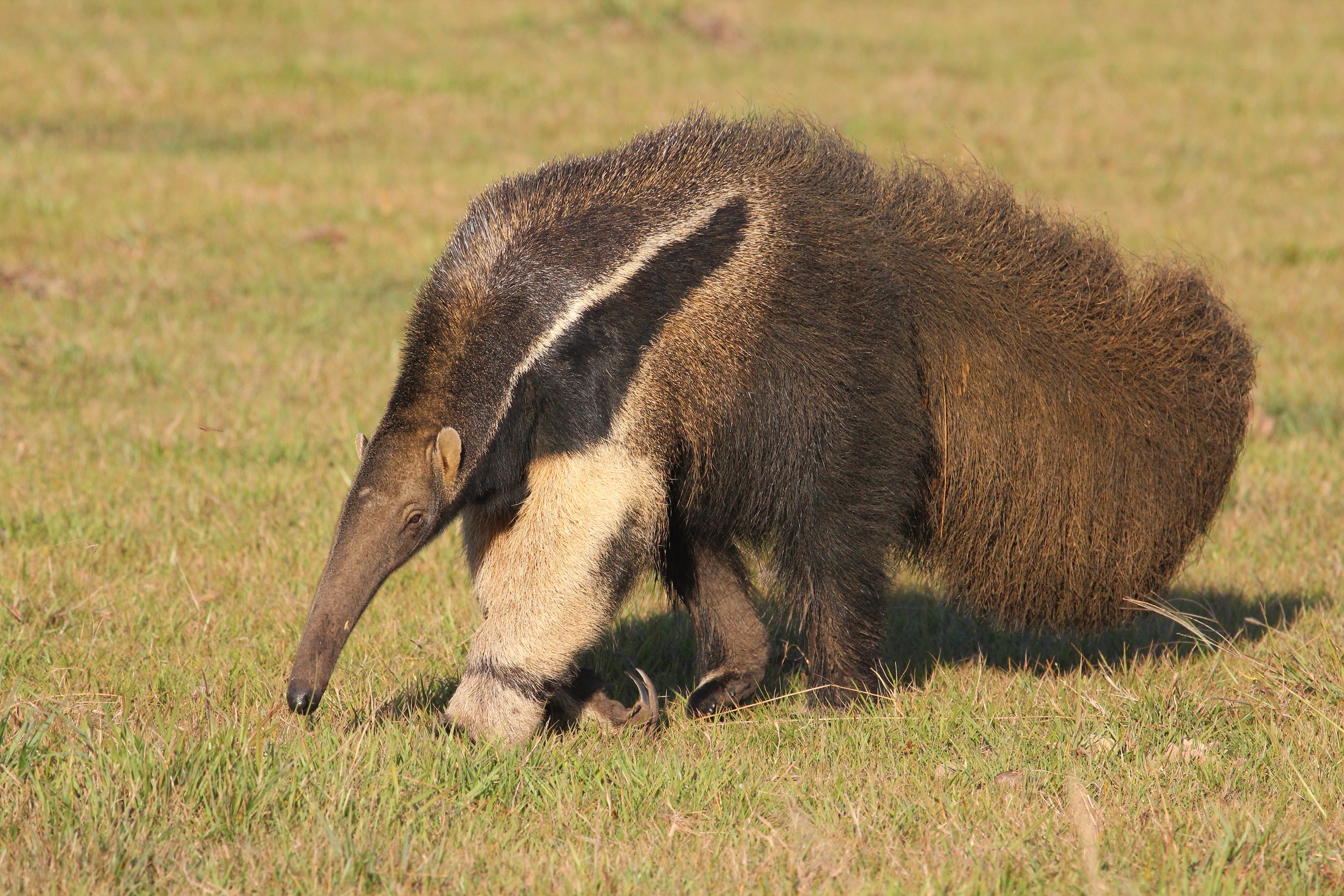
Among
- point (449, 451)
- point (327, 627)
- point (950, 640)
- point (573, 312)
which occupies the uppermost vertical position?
point (573, 312)

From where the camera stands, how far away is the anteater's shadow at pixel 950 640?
5.05 metres

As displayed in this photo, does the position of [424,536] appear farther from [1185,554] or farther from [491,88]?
[491,88]

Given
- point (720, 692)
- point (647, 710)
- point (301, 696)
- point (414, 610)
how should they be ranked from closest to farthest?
point (301, 696) < point (647, 710) < point (720, 692) < point (414, 610)

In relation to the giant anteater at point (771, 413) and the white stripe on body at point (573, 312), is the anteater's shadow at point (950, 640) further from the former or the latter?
the white stripe on body at point (573, 312)

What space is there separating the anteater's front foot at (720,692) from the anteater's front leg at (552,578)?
2.49 ft

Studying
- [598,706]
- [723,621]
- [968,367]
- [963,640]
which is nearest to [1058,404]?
[968,367]

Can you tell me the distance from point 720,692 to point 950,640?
4.38 ft

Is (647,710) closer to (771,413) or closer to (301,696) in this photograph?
(771,413)

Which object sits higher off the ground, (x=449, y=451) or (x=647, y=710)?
(x=449, y=451)

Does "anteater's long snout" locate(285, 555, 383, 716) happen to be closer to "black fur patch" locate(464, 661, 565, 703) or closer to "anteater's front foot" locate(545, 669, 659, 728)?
"black fur patch" locate(464, 661, 565, 703)

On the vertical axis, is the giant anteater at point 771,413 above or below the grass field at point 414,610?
above

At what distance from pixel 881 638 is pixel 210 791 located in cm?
210

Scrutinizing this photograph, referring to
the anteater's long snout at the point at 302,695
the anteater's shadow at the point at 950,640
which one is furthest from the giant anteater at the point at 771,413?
the anteater's shadow at the point at 950,640

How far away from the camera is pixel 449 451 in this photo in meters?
3.65
